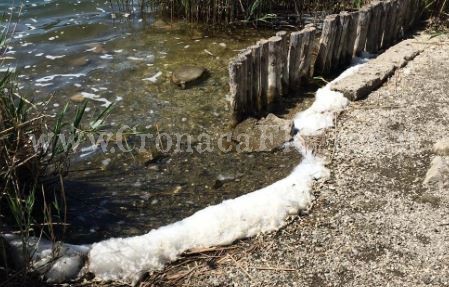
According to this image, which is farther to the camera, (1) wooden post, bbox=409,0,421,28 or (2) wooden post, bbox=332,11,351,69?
(1) wooden post, bbox=409,0,421,28

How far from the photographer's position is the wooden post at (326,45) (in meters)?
4.82

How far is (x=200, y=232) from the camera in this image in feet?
10.0

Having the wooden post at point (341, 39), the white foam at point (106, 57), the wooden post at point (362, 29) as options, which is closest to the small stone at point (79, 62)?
the white foam at point (106, 57)

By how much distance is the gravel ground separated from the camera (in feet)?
8.95

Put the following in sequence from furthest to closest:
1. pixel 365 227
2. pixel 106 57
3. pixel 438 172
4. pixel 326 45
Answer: pixel 106 57 < pixel 326 45 < pixel 438 172 < pixel 365 227

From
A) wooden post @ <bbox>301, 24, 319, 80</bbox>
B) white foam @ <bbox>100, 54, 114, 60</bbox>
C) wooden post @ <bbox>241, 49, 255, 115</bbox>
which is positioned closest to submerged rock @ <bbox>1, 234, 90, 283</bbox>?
wooden post @ <bbox>241, 49, 255, 115</bbox>

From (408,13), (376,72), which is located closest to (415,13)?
(408,13)

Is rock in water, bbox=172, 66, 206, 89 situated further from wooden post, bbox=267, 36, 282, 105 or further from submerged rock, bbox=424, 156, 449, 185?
submerged rock, bbox=424, 156, 449, 185

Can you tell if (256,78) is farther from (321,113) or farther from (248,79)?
(321,113)

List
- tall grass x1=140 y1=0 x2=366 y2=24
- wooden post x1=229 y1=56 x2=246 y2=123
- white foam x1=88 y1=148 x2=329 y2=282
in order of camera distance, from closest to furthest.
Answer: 1. white foam x1=88 y1=148 x2=329 y2=282
2. wooden post x1=229 y1=56 x2=246 y2=123
3. tall grass x1=140 y1=0 x2=366 y2=24

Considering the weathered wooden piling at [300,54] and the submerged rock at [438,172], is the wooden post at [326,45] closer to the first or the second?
the weathered wooden piling at [300,54]

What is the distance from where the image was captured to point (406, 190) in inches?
132

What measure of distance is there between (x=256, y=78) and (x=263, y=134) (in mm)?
535

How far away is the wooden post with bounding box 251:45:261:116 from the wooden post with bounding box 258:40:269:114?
33mm
